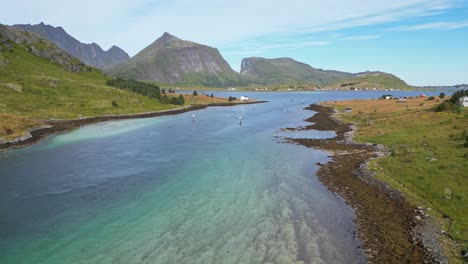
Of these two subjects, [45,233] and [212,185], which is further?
[212,185]

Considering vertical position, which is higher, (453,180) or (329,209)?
(453,180)

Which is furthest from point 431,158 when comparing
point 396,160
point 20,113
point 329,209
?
point 20,113

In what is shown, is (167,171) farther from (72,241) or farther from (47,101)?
(47,101)

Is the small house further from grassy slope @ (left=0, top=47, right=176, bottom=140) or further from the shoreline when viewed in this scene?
grassy slope @ (left=0, top=47, right=176, bottom=140)

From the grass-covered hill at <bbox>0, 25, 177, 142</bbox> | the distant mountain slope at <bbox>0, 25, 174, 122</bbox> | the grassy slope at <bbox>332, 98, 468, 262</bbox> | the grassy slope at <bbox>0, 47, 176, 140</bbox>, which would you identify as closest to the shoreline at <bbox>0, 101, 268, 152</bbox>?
the grass-covered hill at <bbox>0, 25, 177, 142</bbox>

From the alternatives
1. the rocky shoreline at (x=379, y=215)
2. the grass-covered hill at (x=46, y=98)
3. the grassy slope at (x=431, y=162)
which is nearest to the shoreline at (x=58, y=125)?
the grass-covered hill at (x=46, y=98)
